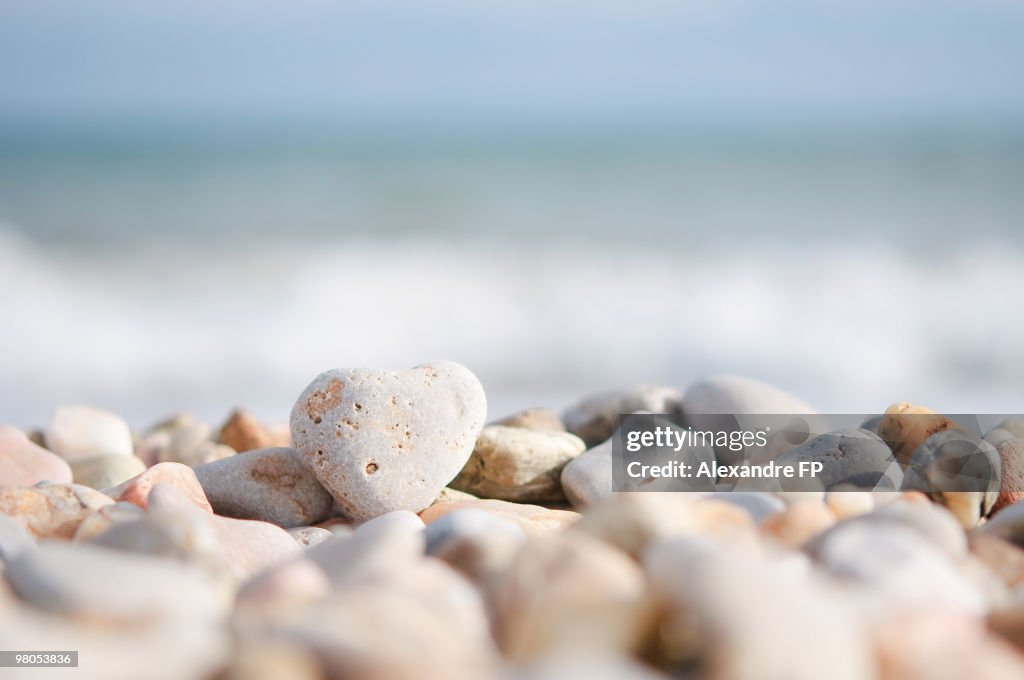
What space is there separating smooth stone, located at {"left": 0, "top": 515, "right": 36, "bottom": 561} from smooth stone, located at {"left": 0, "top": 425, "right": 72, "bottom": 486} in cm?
102

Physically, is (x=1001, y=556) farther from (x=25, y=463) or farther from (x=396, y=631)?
(x=25, y=463)

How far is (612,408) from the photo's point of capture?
326 cm

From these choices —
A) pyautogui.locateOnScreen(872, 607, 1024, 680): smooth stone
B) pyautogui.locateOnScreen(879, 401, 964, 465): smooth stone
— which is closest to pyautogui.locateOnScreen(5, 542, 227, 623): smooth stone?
pyautogui.locateOnScreen(872, 607, 1024, 680): smooth stone

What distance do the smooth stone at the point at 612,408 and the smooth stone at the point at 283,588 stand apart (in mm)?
1858

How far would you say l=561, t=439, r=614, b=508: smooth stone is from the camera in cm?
263

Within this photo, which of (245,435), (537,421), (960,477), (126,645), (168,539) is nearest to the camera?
(126,645)

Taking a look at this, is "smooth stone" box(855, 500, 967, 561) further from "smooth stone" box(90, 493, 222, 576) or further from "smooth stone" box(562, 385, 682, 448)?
"smooth stone" box(562, 385, 682, 448)

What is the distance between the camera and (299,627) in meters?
1.15

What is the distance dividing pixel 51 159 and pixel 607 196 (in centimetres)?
802

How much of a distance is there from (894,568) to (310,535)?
1.47m

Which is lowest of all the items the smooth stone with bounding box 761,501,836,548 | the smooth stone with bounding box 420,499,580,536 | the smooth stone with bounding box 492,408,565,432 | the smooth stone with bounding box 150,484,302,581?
the smooth stone with bounding box 420,499,580,536

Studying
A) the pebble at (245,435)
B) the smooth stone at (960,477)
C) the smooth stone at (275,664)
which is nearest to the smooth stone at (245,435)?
the pebble at (245,435)

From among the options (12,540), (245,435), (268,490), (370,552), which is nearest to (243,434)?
(245,435)

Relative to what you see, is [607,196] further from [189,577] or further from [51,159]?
[189,577]
